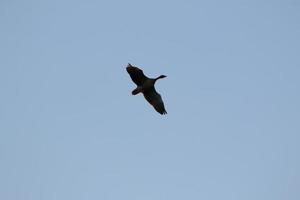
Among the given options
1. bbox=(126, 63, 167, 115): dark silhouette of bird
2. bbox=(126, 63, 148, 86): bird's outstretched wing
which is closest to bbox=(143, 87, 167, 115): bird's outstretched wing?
bbox=(126, 63, 167, 115): dark silhouette of bird

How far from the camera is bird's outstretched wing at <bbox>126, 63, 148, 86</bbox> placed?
314ft

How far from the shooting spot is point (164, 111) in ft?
318

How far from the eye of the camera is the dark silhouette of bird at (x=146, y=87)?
314 feet

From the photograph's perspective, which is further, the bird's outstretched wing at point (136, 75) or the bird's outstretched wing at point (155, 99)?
the bird's outstretched wing at point (155, 99)

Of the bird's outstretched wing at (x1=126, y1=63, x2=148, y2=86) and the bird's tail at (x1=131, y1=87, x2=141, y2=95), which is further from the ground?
the bird's outstretched wing at (x1=126, y1=63, x2=148, y2=86)

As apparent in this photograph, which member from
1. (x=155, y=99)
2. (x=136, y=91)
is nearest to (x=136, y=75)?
(x=136, y=91)

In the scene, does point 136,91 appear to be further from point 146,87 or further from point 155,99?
point 155,99

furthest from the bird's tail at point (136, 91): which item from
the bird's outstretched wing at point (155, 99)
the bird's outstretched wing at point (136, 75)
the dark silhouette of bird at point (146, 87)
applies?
the bird's outstretched wing at point (155, 99)

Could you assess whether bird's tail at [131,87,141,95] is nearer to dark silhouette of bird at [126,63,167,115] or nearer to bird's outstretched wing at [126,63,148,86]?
dark silhouette of bird at [126,63,167,115]

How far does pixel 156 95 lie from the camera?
3812 inches

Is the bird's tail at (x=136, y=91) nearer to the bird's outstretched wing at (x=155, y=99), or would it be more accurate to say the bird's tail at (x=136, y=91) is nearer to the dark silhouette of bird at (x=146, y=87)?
the dark silhouette of bird at (x=146, y=87)

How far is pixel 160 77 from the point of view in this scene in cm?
9694

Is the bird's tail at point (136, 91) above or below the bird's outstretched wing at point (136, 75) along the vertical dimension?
below

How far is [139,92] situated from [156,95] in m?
1.27
